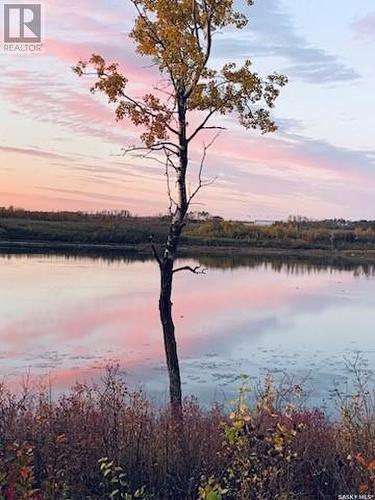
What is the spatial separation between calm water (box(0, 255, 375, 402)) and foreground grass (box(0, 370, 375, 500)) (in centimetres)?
420

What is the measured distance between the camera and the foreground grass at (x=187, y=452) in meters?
4.93

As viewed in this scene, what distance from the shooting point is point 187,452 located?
5605mm

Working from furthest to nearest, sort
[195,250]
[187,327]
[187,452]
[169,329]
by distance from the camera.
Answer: [195,250] < [187,327] < [169,329] < [187,452]

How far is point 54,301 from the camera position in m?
20.5

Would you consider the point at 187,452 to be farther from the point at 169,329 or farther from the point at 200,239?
the point at 200,239

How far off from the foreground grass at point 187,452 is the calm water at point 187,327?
4.20 m

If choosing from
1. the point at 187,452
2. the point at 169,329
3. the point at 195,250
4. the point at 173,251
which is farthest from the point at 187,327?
the point at 195,250

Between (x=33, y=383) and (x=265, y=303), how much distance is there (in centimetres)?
1417

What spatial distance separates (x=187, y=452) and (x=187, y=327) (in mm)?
11883

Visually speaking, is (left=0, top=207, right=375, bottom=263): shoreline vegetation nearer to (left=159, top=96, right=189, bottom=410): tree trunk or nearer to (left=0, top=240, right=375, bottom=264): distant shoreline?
(left=0, top=240, right=375, bottom=264): distant shoreline

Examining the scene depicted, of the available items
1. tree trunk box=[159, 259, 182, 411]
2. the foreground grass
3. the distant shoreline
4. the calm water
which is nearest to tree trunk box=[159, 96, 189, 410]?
tree trunk box=[159, 259, 182, 411]

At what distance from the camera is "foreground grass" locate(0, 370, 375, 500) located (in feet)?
16.2

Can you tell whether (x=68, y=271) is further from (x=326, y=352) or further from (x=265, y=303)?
(x=326, y=352)

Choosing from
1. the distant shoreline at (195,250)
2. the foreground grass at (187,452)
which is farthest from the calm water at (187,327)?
the distant shoreline at (195,250)
